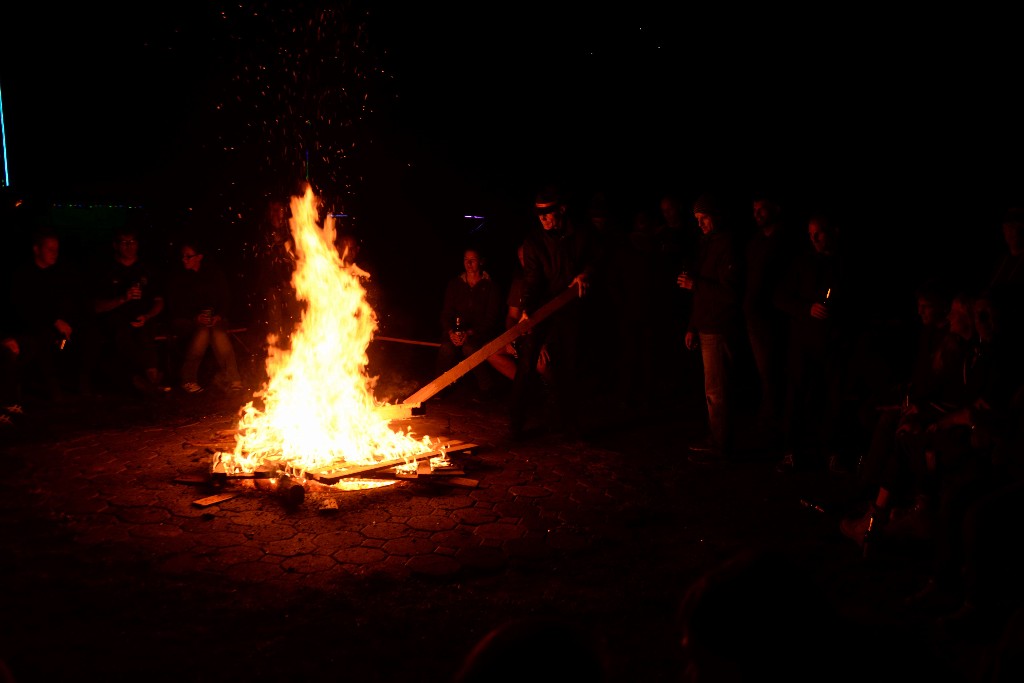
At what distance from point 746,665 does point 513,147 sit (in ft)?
53.3

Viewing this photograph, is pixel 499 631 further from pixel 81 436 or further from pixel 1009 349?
pixel 81 436

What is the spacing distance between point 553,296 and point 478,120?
996cm

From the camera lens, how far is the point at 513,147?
17.2 metres

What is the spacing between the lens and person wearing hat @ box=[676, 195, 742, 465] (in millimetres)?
7401

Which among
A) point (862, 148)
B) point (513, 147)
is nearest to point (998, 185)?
point (862, 148)

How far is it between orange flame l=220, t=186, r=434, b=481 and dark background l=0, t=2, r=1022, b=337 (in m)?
3.08

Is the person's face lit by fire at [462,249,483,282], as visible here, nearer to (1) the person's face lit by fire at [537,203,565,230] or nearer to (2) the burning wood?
(2) the burning wood

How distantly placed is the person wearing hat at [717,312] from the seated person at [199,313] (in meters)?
6.59

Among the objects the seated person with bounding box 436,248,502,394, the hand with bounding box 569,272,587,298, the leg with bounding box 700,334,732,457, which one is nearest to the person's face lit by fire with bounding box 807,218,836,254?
the leg with bounding box 700,334,732,457

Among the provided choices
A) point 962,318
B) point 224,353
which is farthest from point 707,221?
point 224,353

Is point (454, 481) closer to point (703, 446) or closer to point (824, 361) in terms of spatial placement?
point (703, 446)

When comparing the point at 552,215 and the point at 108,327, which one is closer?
the point at 552,215

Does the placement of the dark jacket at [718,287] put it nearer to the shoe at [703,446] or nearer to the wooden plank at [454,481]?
the shoe at [703,446]

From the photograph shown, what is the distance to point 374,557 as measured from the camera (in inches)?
214
